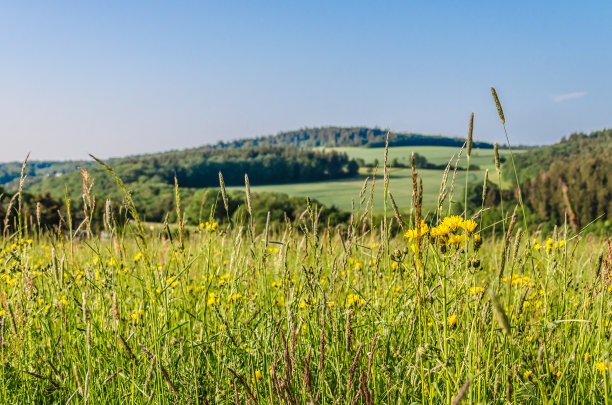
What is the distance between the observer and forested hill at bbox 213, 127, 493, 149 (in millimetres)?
74500

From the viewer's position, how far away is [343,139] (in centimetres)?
9988

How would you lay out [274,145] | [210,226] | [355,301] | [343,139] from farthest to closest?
[343,139] → [274,145] → [210,226] → [355,301]

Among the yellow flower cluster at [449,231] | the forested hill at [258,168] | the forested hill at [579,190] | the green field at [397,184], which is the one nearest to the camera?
the yellow flower cluster at [449,231]

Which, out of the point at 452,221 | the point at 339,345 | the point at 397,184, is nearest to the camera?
the point at 452,221

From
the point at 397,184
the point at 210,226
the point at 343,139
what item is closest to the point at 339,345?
the point at 210,226

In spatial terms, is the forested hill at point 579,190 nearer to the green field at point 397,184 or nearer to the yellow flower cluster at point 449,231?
the green field at point 397,184

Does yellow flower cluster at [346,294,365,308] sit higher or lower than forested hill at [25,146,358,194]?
lower

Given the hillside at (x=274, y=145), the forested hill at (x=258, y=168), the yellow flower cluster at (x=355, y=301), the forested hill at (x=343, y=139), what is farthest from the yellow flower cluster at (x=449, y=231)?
the forested hill at (x=343, y=139)

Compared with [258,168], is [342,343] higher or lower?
lower

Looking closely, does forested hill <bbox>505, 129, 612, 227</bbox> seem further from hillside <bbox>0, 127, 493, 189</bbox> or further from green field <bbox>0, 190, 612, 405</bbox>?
hillside <bbox>0, 127, 493, 189</bbox>

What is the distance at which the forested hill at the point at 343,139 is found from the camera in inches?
2933

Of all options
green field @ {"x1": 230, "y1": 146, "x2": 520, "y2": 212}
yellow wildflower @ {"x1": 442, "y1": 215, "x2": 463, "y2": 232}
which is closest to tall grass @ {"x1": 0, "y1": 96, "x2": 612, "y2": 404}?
yellow wildflower @ {"x1": 442, "y1": 215, "x2": 463, "y2": 232}

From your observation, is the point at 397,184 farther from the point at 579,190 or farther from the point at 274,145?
→ the point at 274,145

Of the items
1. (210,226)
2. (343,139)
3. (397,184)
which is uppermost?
(343,139)
